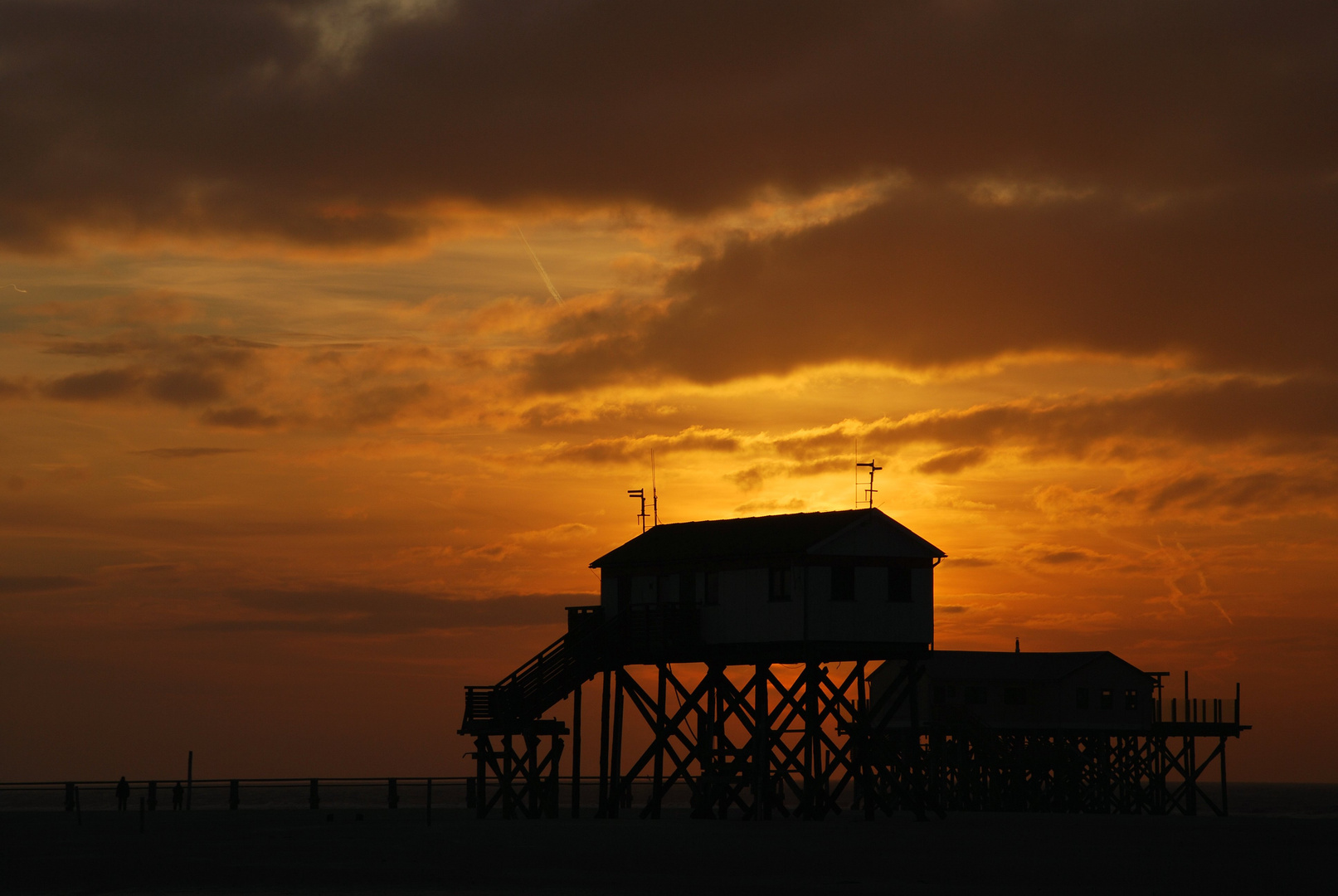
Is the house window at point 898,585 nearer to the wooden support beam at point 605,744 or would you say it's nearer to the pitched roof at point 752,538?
the pitched roof at point 752,538

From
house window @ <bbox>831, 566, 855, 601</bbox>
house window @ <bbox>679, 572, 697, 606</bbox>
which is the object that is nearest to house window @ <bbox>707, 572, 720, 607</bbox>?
house window @ <bbox>679, 572, 697, 606</bbox>

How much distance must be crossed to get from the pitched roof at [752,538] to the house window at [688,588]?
0.60m

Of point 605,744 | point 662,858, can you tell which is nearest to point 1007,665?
point 605,744

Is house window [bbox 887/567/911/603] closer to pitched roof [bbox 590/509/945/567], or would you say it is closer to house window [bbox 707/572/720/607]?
pitched roof [bbox 590/509/945/567]

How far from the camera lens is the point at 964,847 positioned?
141ft

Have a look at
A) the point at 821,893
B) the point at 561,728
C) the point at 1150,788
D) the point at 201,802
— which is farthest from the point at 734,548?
the point at 201,802

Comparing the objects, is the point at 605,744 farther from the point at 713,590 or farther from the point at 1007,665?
the point at 1007,665

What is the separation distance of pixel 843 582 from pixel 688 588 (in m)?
5.75

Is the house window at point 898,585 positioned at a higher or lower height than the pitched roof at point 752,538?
lower

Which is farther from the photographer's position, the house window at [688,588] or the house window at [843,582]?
the house window at [688,588]

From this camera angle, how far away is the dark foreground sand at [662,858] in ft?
113

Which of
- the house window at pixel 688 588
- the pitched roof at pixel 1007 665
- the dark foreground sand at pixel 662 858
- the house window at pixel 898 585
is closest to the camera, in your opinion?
the dark foreground sand at pixel 662 858

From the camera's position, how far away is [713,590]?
56469 millimetres

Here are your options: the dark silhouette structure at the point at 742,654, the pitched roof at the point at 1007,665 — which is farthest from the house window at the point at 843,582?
the pitched roof at the point at 1007,665
